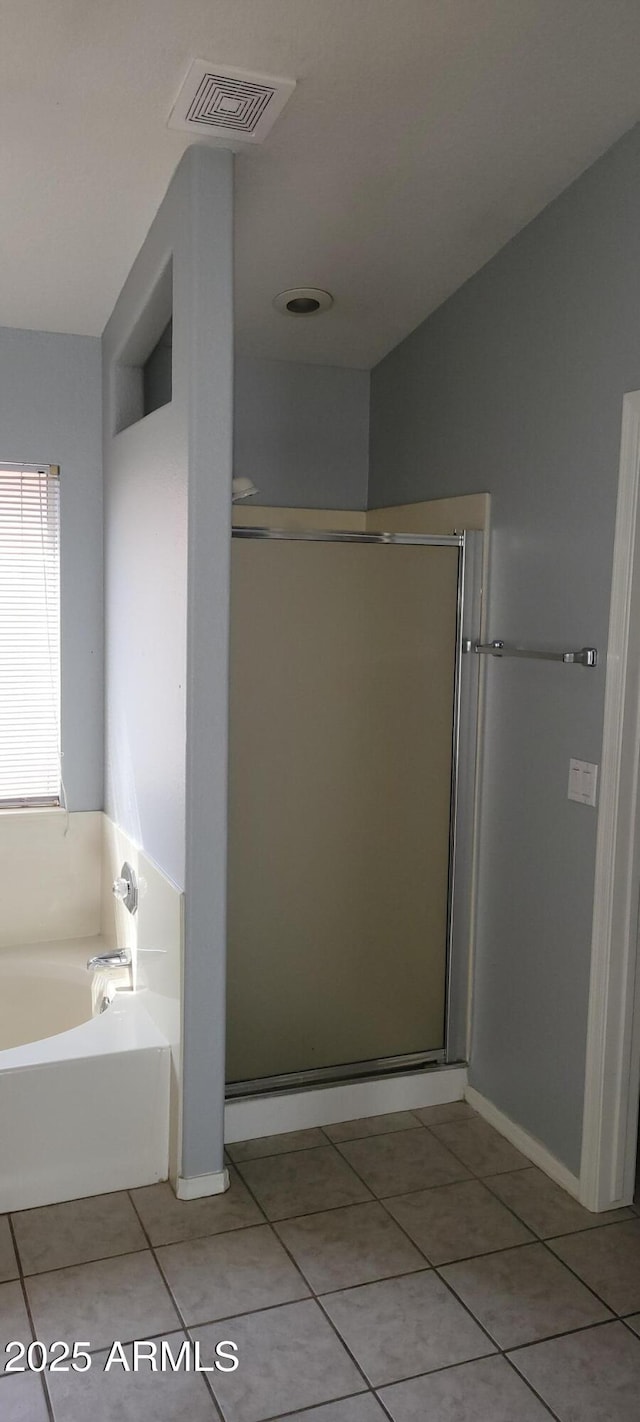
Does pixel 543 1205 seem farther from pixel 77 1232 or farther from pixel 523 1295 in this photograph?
pixel 77 1232

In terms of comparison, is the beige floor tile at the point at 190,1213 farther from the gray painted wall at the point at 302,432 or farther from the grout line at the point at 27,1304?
the gray painted wall at the point at 302,432

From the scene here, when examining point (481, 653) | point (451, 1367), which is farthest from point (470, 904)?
point (451, 1367)

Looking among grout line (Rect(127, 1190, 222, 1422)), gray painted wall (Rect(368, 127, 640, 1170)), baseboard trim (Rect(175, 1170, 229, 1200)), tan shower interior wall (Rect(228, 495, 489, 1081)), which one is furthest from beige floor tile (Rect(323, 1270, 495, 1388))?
tan shower interior wall (Rect(228, 495, 489, 1081))

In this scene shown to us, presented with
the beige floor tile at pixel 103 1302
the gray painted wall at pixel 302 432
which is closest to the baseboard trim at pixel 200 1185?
the beige floor tile at pixel 103 1302

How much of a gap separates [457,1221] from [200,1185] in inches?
23.4

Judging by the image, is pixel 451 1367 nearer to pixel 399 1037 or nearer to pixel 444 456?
pixel 399 1037

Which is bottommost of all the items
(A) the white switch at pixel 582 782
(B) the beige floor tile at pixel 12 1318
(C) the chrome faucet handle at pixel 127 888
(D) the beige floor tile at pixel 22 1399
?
(D) the beige floor tile at pixel 22 1399

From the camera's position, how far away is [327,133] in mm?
2285

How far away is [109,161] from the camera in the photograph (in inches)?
93.1

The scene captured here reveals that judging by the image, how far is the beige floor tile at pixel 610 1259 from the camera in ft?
7.23

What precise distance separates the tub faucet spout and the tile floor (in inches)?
22.4

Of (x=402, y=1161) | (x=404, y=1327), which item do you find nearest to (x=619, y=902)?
(x=402, y=1161)

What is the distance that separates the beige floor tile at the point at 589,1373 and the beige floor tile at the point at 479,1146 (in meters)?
0.61

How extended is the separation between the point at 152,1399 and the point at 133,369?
2.59m
